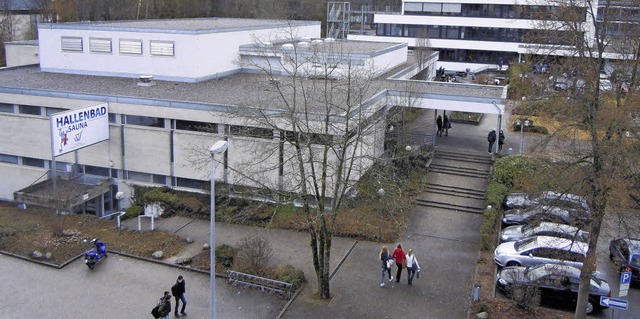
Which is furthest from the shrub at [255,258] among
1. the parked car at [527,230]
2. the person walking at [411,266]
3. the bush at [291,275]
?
the parked car at [527,230]

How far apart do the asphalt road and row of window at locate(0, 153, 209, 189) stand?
675 centimetres

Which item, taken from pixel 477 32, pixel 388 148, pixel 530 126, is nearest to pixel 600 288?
pixel 388 148

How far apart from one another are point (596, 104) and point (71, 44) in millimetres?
27449

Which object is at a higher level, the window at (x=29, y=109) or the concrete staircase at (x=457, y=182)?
the window at (x=29, y=109)

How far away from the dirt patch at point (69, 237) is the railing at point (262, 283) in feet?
11.4

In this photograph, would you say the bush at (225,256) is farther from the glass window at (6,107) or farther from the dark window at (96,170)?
the glass window at (6,107)

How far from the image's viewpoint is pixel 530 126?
36.8 metres

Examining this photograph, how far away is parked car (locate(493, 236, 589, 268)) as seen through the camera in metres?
19.6

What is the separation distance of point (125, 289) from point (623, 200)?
1464 centimetres

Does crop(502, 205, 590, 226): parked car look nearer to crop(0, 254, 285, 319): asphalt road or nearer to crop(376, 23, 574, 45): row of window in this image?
crop(0, 254, 285, 319): asphalt road

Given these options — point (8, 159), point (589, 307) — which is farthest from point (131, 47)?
point (589, 307)

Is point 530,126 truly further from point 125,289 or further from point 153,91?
point 125,289

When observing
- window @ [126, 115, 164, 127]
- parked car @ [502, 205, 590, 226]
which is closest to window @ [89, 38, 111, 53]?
window @ [126, 115, 164, 127]

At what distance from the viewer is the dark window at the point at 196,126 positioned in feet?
86.6
